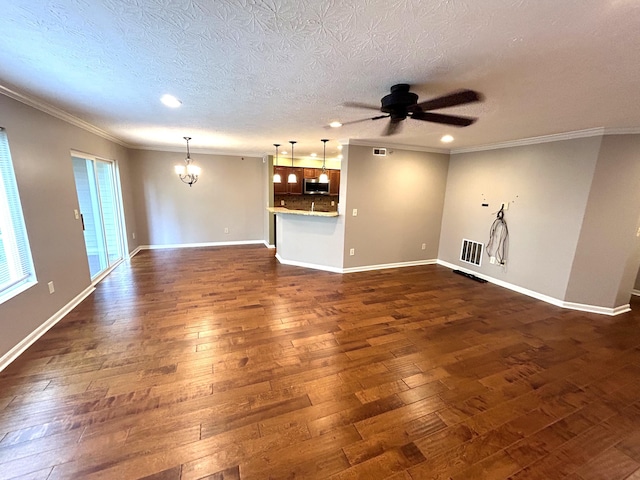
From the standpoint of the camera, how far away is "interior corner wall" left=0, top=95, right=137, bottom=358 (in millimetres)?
2465

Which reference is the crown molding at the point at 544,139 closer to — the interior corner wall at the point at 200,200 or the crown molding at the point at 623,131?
the crown molding at the point at 623,131

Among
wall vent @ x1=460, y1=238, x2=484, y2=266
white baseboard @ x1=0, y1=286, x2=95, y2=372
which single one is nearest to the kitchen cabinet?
wall vent @ x1=460, y1=238, x2=484, y2=266

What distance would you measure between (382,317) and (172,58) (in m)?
3.23

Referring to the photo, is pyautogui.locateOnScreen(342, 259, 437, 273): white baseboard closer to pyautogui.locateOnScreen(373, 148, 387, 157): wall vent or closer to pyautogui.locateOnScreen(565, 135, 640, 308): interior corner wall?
pyautogui.locateOnScreen(373, 148, 387, 157): wall vent

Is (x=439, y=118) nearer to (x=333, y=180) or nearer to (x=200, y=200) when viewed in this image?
(x=333, y=180)

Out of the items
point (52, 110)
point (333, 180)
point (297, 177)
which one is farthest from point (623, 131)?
point (52, 110)

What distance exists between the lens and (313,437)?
5.57 ft

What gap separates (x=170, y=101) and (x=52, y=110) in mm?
1638

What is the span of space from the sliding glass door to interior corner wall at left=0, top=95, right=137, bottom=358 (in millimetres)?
399

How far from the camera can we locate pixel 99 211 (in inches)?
177

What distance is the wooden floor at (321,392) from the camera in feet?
5.08

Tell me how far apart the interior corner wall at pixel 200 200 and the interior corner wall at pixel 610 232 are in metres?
6.18

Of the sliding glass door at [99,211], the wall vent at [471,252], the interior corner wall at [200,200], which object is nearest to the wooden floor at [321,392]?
the sliding glass door at [99,211]

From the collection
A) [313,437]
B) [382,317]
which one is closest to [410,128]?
[382,317]
